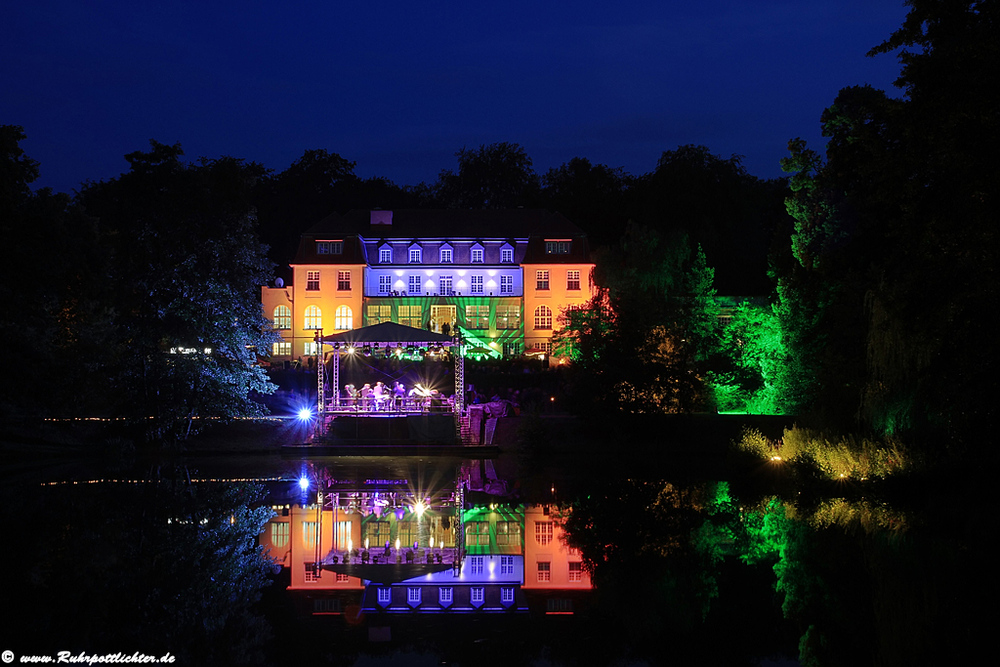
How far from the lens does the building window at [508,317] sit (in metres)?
45.1

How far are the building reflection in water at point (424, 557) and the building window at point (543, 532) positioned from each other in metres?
0.01

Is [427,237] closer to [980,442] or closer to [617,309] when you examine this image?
[617,309]

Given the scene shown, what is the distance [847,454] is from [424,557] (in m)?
8.00

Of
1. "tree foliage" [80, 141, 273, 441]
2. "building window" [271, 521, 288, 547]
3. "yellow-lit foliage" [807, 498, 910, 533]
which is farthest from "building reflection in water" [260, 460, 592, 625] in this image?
"tree foliage" [80, 141, 273, 441]

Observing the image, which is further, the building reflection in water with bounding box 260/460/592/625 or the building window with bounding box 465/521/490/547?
the building window with bounding box 465/521/490/547

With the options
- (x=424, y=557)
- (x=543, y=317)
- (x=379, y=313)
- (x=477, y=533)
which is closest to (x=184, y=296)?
(x=477, y=533)

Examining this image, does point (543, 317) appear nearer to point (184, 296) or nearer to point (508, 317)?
point (508, 317)

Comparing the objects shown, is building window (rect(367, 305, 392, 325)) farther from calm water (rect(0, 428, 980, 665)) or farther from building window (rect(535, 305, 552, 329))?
calm water (rect(0, 428, 980, 665))

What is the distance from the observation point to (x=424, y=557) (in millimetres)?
9977

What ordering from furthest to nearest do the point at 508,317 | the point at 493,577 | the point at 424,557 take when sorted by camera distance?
the point at 508,317 → the point at 424,557 → the point at 493,577

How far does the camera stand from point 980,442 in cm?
1307

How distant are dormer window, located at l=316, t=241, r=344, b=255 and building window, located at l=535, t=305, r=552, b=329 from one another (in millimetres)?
9915

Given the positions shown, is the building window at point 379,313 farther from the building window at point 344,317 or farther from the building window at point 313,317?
the building window at point 313,317

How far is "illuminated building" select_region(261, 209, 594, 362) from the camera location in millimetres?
44688
